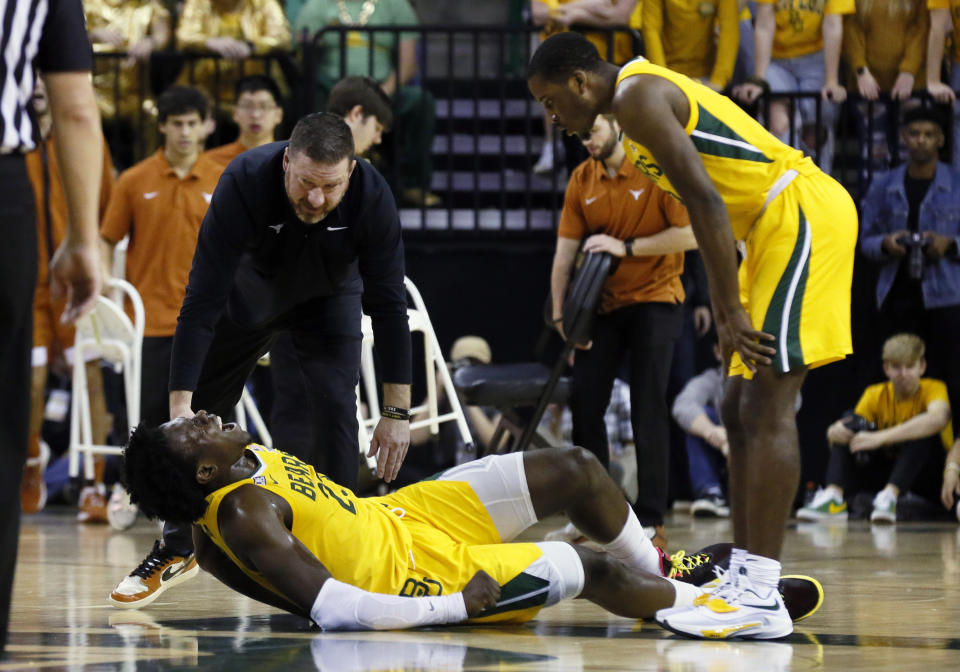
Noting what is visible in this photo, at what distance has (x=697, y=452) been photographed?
7289 millimetres

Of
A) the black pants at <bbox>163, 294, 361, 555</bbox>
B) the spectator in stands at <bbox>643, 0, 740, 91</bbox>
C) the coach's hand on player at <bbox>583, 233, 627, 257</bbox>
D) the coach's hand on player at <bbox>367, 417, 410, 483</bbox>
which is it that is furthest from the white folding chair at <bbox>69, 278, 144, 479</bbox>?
the spectator in stands at <bbox>643, 0, 740, 91</bbox>

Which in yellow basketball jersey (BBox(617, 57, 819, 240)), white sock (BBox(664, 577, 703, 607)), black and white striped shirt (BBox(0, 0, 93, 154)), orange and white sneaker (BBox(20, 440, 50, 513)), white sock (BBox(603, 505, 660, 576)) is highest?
black and white striped shirt (BBox(0, 0, 93, 154))

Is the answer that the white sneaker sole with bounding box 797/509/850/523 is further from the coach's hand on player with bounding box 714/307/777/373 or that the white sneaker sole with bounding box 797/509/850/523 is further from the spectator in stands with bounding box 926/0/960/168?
the coach's hand on player with bounding box 714/307/777/373

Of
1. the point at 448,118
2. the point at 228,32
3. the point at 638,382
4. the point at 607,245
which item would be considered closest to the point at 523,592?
the point at 638,382

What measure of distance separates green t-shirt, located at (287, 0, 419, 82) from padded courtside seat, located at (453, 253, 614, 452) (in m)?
2.33

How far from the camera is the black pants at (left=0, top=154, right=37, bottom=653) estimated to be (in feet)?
8.13

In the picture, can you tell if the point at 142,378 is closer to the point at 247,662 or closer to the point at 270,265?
the point at 270,265

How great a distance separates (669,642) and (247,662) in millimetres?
983

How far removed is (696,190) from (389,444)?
1.16m

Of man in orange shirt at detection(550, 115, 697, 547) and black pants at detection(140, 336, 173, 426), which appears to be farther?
man in orange shirt at detection(550, 115, 697, 547)

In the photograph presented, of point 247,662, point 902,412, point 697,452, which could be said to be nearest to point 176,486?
point 247,662

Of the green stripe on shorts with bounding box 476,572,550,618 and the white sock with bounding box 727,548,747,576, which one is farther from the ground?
the green stripe on shorts with bounding box 476,572,550,618

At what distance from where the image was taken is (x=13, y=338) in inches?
99.5

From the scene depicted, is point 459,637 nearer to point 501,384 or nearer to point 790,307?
point 790,307
